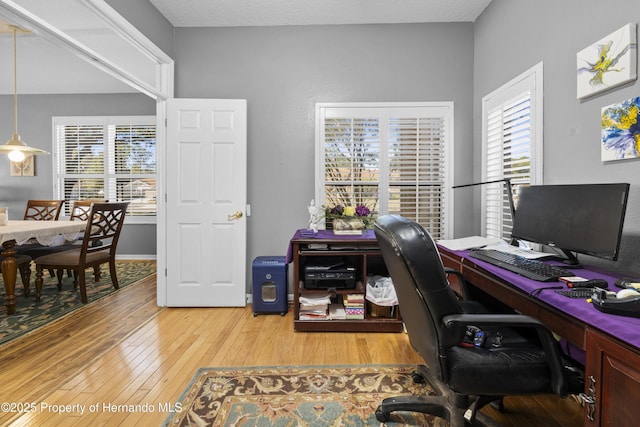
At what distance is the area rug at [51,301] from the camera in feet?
9.21

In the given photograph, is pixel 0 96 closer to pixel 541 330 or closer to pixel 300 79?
pixel 300 79

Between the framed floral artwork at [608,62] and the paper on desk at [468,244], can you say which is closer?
the framed floral artwork at [608,62]

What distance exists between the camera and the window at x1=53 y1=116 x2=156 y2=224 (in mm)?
5648

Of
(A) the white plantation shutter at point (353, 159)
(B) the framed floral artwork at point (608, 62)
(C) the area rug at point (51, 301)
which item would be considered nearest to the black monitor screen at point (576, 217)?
(B) the framed floral artwork at point (608, 62)

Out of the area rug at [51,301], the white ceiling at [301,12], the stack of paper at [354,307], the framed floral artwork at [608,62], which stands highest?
the white ceiling at [301,12]

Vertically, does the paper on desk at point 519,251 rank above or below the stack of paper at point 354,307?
above

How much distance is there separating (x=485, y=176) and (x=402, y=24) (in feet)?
5.87

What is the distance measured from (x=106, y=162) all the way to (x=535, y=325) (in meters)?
6.59

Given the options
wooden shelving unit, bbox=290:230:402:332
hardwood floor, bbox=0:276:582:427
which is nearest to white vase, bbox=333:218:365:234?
wooden shelving unit, bbox=290:230:402:332

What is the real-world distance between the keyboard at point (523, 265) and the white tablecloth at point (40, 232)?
3.90 metres

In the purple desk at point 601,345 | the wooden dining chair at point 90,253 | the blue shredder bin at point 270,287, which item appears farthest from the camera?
the wooden dining chair at point 90,253

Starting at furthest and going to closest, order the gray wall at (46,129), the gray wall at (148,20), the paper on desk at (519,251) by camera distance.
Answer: the gray wall at (46,129) → the gray wall at (148,20) → the paper on desk at (519,251)

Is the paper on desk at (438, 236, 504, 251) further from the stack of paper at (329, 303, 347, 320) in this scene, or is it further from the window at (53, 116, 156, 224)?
the window at (53, 116, 156, 224)

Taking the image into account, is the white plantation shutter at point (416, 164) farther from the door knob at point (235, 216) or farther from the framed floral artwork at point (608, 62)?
the door knob at point (235, 216)
